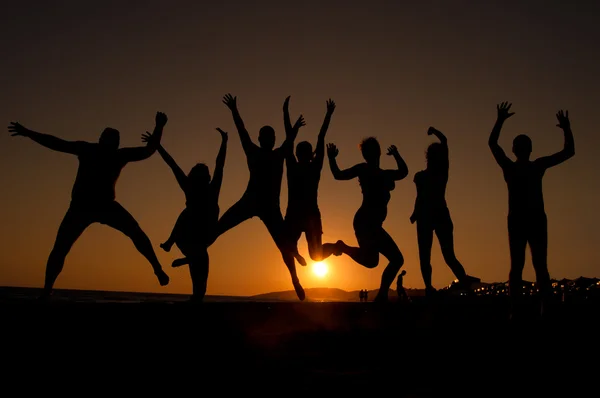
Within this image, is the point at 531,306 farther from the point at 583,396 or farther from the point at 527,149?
the point at 583,396

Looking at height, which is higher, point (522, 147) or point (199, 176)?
point (522, 147)

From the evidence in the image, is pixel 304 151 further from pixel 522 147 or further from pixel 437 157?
pixel 522 147

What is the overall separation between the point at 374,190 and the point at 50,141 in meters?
5.29

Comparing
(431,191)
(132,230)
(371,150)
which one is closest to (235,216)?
(132,230)

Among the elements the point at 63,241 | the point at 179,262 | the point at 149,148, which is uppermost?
the point at 149,148

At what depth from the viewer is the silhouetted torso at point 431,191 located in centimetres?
962

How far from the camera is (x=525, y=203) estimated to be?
28.5ft

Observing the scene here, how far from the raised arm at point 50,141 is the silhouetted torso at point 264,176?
2782 mm

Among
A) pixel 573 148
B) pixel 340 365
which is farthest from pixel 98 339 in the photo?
pixel 573 148

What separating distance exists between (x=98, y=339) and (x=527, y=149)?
6.91 metres

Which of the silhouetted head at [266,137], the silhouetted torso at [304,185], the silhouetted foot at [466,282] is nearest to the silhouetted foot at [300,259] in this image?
the silhouetted torso at [304,185]

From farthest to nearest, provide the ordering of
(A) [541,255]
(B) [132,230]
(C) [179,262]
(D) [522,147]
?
1. (C) [179,262]
2. (D) [522,147]
3. (B) [132,230]
4. (A) [541,255]

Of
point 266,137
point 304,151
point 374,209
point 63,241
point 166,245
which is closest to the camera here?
point 63,241

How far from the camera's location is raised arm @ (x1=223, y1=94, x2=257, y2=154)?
9781 millimetres
